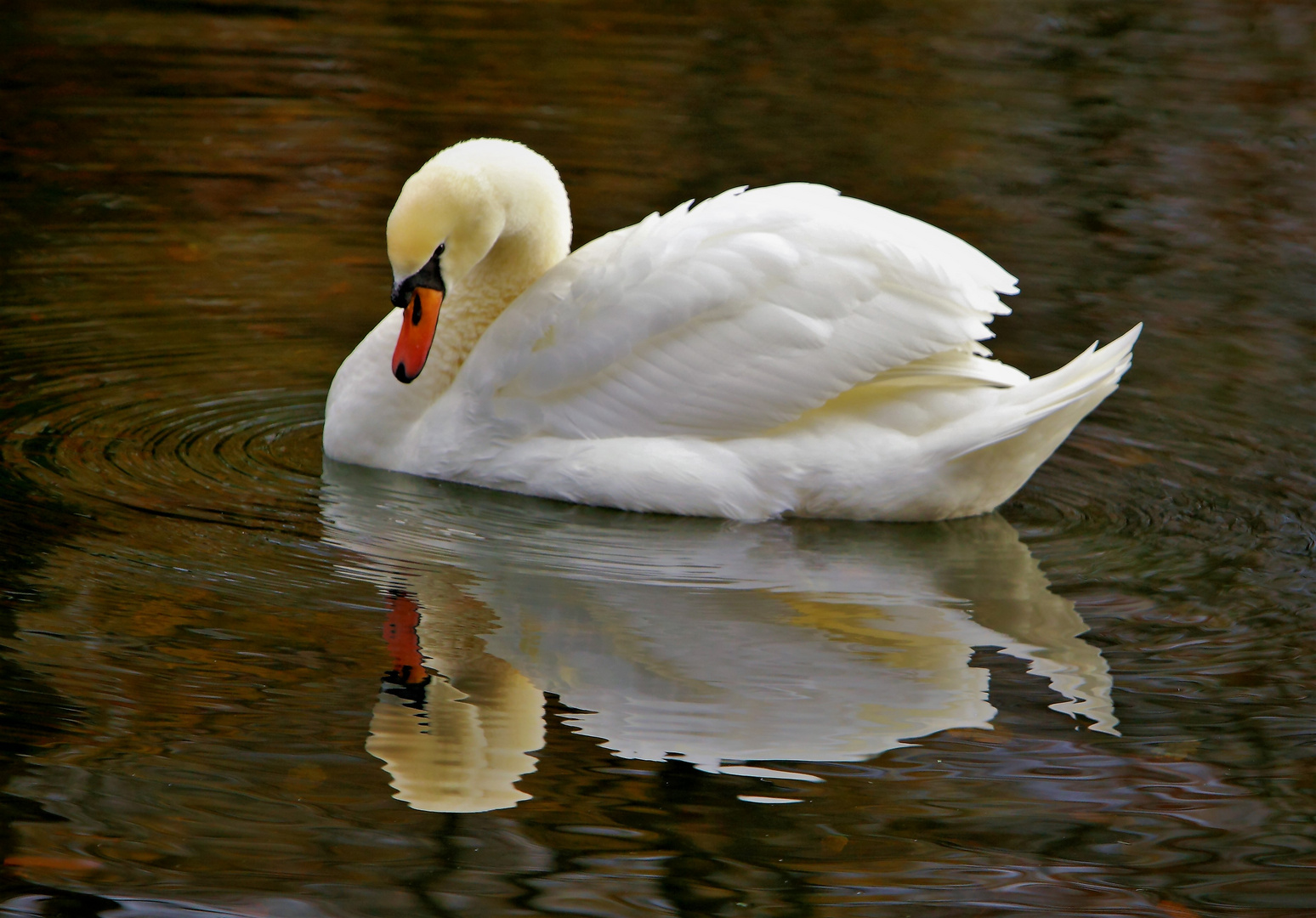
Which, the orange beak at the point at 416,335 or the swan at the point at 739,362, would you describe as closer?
the swan at the point at 739,362

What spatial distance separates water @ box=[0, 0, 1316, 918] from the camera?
371 cm

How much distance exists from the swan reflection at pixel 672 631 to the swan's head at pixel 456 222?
0.63 meters

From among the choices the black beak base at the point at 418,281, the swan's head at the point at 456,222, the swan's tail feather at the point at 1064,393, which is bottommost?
the swan's tail feather at the point at 1064,393

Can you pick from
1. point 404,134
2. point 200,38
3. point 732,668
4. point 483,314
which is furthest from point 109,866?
point 200,38

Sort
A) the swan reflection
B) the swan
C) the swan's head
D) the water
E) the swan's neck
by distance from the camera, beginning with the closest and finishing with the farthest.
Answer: the water → the swan reflection → the swan → the swan's head → the swan's neck

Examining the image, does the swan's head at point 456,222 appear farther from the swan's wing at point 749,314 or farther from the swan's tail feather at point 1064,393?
the swan's tail feather at point 1064,393

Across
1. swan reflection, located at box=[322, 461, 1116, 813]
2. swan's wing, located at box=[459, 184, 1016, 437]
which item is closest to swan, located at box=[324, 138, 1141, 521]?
swan's wing, located at box=[459, 184, 1016, 437]

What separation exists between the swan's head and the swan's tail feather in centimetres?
159

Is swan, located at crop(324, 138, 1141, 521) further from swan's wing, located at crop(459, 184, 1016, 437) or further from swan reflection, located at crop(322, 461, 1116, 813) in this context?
swan reflection, located at crop(322, 461, 1116, 813)

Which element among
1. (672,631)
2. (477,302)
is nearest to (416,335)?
(477,302)

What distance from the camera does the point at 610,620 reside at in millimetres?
4926

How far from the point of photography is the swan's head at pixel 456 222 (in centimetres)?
556

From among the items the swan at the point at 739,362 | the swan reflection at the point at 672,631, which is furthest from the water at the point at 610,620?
the swan at the point at 739,362

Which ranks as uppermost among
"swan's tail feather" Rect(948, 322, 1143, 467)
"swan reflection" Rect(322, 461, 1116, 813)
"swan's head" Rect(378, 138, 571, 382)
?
"swan's head" Rect(378, 138, 571, 382)
